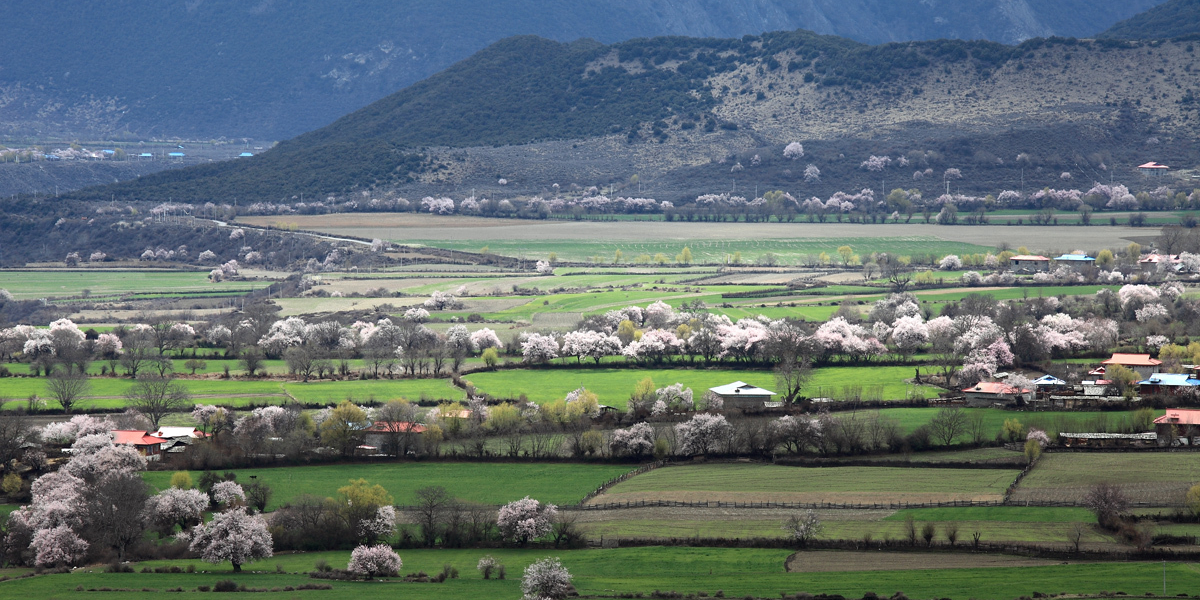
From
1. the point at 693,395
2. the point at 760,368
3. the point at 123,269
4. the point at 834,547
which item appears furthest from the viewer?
the point at 123,269

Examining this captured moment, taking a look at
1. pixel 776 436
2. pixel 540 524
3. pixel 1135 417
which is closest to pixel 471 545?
pixel 540 524

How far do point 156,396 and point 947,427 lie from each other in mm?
40247

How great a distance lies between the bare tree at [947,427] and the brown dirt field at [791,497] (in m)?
8.65

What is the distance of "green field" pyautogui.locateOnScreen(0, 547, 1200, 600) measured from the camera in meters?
43.9

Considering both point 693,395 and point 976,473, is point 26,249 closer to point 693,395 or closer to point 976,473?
point 693,395

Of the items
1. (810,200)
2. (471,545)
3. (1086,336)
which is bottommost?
(471,545)

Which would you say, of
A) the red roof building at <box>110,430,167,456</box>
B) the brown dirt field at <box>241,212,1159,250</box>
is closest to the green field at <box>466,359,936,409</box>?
the red roof building at <box>110,430,167,456</box>

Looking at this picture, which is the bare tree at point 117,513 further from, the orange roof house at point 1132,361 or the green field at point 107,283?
the green field at point 107,283

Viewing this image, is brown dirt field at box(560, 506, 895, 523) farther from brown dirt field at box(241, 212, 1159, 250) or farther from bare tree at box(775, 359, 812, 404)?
brown dirt field at box(241, 212, 1159, 250)

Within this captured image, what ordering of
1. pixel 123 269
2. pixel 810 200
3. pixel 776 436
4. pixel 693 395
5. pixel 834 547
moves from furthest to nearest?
pixel 810 200 < pixel 123 269 < pixel 693 395 < pixel 776 436 < pixel 834 547

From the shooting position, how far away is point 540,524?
51.8 metres

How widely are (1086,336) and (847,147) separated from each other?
114426mm

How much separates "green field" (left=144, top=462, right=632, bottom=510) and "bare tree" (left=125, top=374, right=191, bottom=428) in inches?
424

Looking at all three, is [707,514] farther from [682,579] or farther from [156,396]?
[156,396]
